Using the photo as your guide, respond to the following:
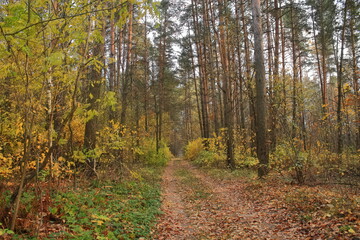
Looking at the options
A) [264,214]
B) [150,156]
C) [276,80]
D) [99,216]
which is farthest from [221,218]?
[150,156]

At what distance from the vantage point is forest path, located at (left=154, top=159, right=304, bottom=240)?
4458 millimetres

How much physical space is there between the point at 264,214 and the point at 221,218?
3.22ft

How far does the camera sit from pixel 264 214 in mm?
5328

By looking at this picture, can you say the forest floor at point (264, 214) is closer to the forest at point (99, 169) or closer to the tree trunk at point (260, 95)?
the forest at point (99, 169)

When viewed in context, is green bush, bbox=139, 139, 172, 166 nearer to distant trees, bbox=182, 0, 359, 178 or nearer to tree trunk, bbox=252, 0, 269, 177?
distant trees, bbox=182, 0, 359, 178

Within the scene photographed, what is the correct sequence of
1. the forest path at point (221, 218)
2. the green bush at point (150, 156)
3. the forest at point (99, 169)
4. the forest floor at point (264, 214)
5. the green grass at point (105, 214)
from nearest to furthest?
the forest at point (99, 169), the green grass at point (105, 214), the forest floor at point (264, 214), the forest path at point (221, 218), the green bush at point (150, 156)

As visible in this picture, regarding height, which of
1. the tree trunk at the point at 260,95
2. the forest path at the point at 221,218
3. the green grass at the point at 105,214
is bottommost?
the forest path at the point at 221,218

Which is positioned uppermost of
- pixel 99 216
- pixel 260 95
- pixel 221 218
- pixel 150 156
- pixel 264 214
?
pixel 260 95

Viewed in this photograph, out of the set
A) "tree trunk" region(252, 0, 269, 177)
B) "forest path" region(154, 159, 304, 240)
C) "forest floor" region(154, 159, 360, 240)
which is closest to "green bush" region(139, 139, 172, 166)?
"forest path" region(154, 159, 304, 240)

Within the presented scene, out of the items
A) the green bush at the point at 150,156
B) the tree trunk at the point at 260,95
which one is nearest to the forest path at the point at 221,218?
the tree trunk at the point at 260,95

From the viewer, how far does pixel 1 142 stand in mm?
5715

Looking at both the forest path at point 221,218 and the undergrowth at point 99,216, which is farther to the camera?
the forest path at point 221,218

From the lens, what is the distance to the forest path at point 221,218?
446cm

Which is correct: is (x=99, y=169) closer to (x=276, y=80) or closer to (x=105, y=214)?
(x=105, y=214)
